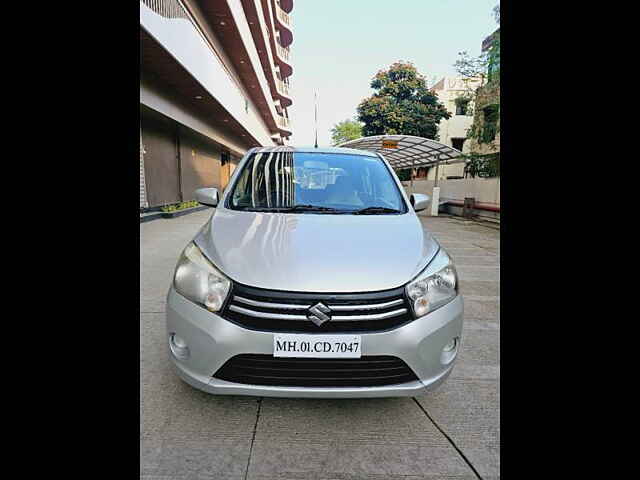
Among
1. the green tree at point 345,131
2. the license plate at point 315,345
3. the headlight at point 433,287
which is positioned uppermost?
the green tree at point 345,131

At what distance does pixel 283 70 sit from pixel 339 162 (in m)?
44.3

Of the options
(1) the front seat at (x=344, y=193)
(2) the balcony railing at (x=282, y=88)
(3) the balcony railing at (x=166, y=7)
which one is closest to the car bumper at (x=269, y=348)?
(1) the front seat at (x=344, y=193)

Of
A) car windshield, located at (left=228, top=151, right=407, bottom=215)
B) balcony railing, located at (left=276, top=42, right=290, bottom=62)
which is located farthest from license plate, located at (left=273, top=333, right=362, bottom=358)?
balcony railing, located at (left=276, top=42, right=290, bottom=62)

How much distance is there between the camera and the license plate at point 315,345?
1583 mm

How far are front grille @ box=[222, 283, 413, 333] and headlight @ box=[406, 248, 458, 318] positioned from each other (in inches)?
5.9

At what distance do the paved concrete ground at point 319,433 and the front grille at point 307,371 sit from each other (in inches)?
13.8

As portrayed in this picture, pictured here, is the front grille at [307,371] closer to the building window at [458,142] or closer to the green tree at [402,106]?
the green tree at [402,106]

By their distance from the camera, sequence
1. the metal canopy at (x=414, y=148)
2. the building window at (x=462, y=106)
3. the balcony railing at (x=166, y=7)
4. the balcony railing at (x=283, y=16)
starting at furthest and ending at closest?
the balcony railing at (x=283, y=16), the building window at (x=462, y=106), the metal canopy at (x=414, y=148), the balcony railing at (x=166, y=7)

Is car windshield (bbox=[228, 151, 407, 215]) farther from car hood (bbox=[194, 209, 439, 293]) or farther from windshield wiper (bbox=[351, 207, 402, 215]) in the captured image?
car hood (bbox=[194, 209, 439, 293])

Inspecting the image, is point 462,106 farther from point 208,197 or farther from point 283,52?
point 208,197
